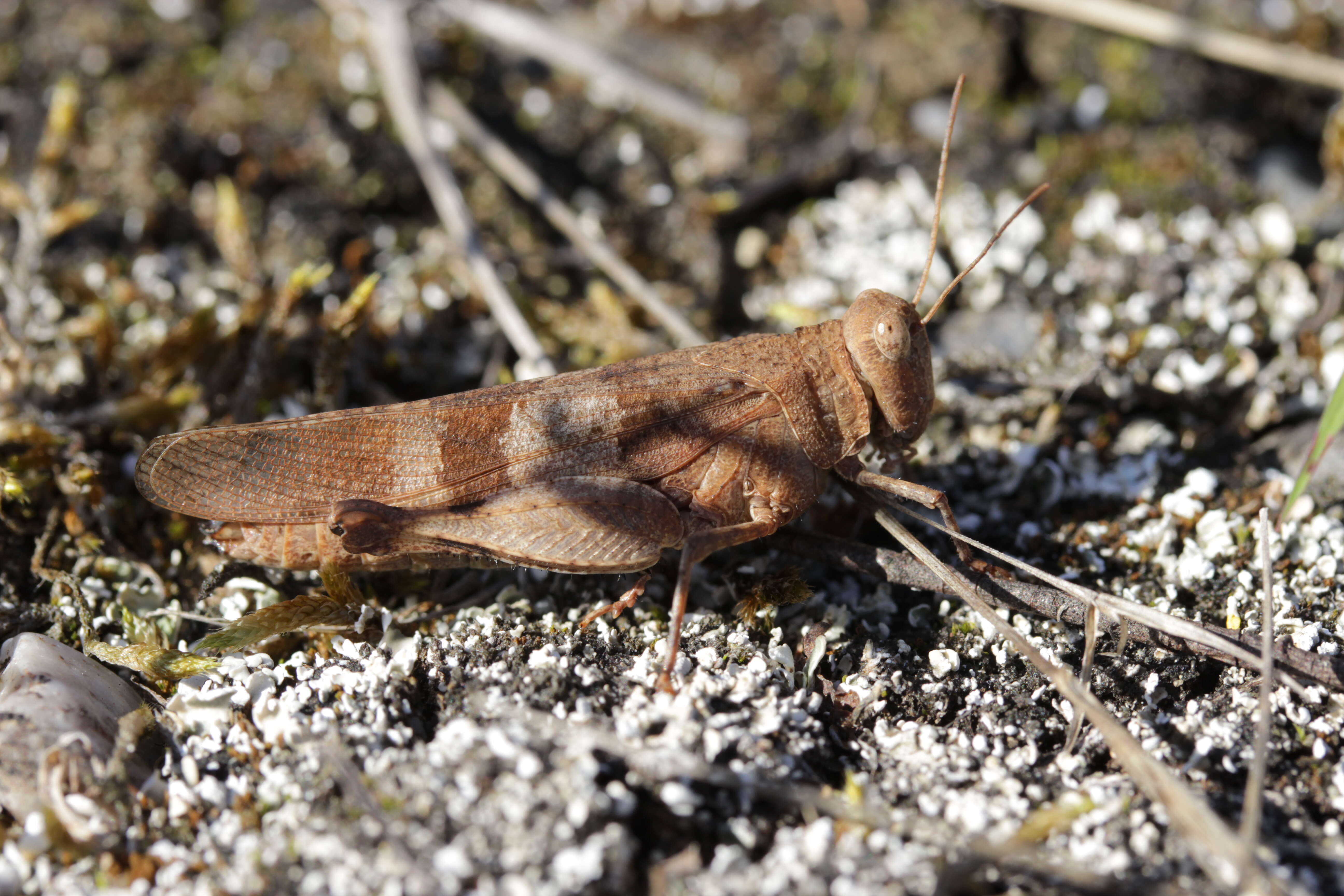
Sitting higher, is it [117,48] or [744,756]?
[117,48]

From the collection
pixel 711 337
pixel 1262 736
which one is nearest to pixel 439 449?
pixel 711 337

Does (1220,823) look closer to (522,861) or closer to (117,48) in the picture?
(522,861)

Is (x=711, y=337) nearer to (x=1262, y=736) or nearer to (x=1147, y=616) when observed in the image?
(x=1147, y=616)

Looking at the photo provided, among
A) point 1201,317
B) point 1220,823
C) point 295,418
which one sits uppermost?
point 1201,317

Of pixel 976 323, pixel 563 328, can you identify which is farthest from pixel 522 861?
pixel 976 323

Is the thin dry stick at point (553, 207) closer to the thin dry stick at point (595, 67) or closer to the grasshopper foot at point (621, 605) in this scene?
the thin dry stick at point (595, 67)
